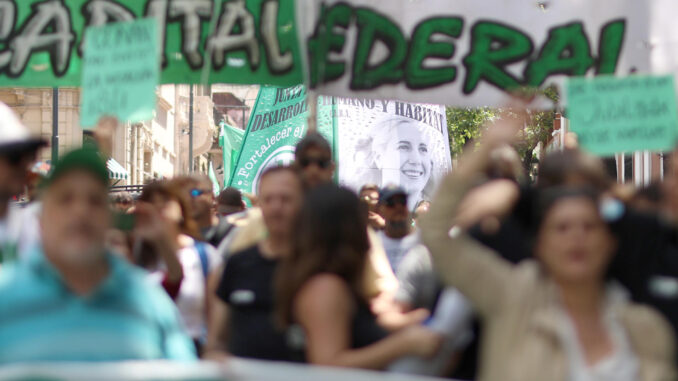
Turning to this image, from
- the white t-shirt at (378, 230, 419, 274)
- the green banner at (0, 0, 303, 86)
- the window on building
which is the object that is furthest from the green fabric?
the window on building

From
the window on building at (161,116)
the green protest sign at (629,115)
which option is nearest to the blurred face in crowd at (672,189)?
the green protest sign at (629,115)

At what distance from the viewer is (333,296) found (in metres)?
3.53

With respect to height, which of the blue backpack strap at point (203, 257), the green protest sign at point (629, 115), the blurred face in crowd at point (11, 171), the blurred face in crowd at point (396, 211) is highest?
the green protest sign at point (629, 115)

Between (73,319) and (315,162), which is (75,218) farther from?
(315,162)

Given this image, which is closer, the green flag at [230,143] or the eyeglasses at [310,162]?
the eyeglasses at [310,162]

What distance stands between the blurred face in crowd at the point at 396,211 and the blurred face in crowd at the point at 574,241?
11.3 ft

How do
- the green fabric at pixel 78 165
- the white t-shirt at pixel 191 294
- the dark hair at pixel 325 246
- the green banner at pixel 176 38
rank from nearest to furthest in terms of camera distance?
the green fabric at pixel 78 165 → the dark hair at pixel 325 246 → the white t-shirt at pixel 191 294 → the green banner at pixel 176 38

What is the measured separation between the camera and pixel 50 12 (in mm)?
6152

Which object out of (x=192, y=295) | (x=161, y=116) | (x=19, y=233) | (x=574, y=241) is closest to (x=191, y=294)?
(x=192, y=295)

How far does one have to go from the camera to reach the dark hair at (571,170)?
12.2 ft

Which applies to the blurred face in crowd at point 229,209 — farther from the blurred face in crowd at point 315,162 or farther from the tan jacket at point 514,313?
the tan jacket at point 514,313

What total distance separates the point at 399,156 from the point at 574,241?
30.1 feet

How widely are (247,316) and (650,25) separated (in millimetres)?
3404

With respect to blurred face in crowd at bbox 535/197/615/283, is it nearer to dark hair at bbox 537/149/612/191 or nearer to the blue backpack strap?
dark hair at bbox 537/149/612/191
